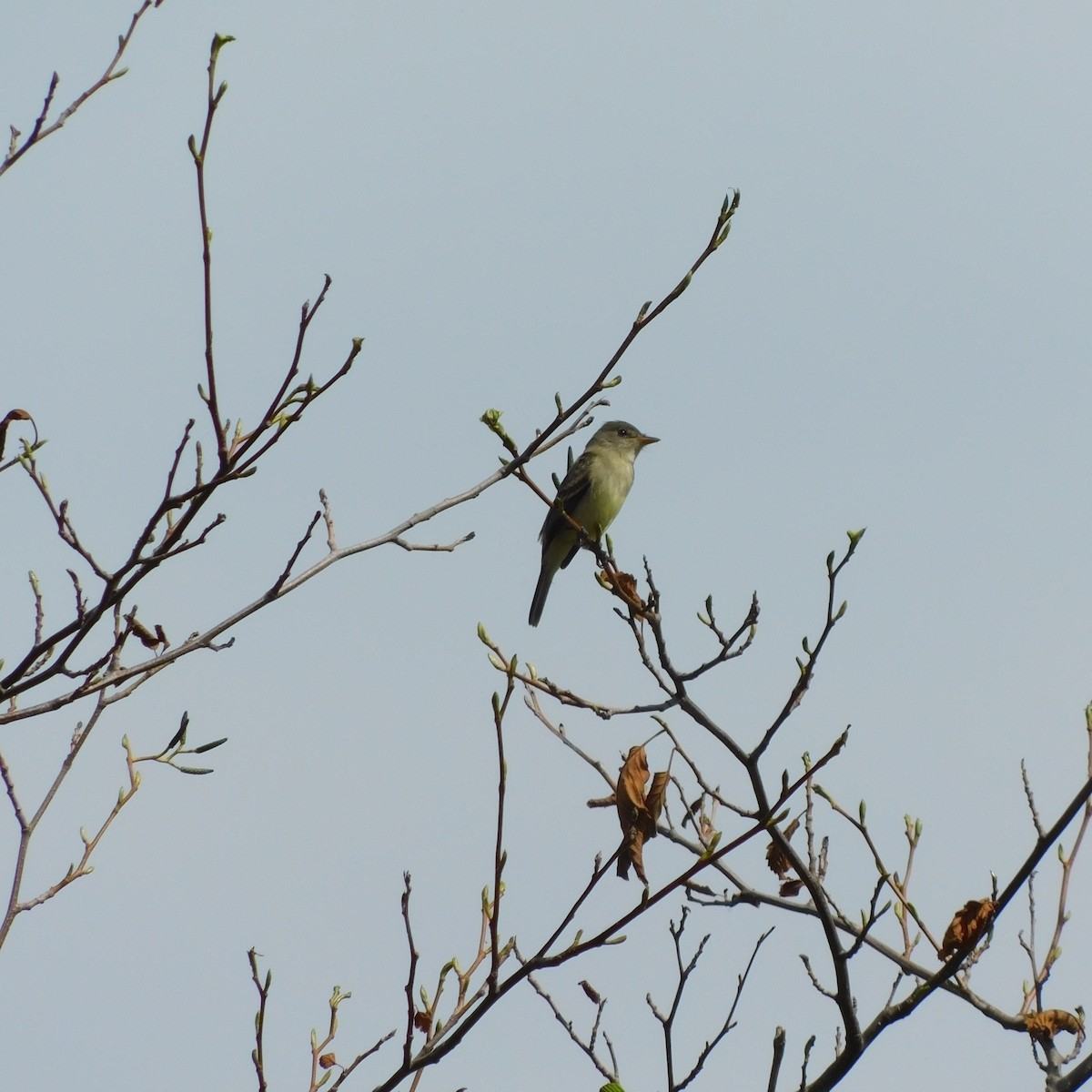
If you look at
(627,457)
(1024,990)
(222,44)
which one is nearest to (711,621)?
(1024,990)

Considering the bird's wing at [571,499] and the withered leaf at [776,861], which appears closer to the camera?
the withered leaf at [776,861]

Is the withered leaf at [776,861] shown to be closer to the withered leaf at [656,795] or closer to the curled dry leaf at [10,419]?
the withered leaf at [656,795]

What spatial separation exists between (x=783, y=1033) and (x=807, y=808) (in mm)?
1694

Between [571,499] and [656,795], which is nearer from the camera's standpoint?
[656,795]

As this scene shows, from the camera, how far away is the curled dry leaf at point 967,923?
4.18m

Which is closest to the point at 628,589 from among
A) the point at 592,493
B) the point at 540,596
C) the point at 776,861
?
the point at 776,861

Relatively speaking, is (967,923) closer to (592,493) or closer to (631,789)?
(631,789)

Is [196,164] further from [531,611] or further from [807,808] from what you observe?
[531,611]

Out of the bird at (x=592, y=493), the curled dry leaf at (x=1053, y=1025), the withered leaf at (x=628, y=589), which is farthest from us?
the bird at (x=592, y=493)

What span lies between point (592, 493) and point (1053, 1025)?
770cm

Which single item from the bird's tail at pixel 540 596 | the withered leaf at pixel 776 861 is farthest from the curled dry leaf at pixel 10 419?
the bird's tail at pixel 540 596

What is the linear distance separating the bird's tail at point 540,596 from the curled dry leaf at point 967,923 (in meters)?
8.46

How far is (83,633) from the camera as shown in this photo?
3.46 m

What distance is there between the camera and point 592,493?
11906mm
